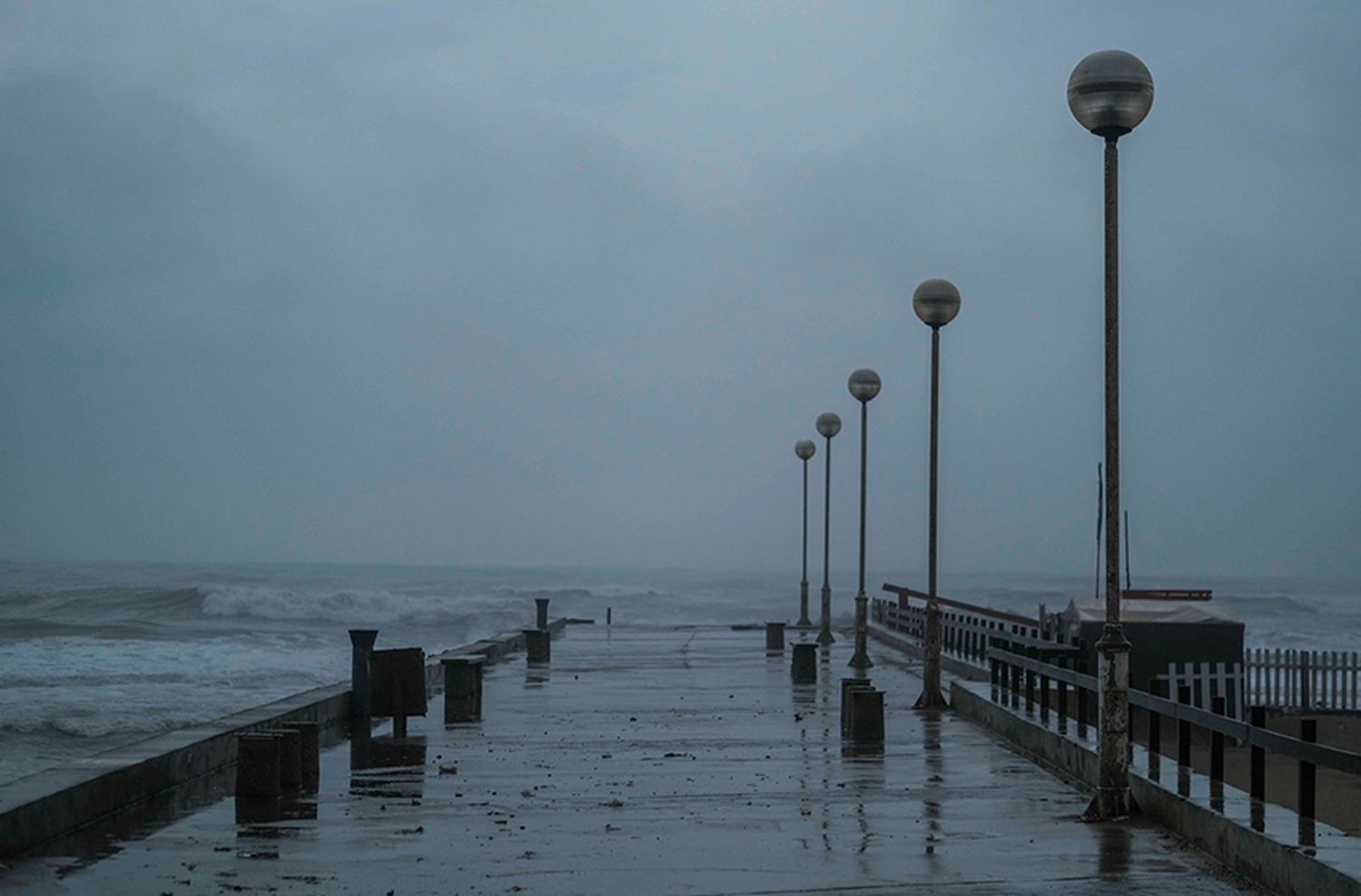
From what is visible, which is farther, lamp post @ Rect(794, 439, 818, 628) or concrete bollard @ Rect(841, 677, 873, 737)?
lamp post @ Rect(794, 439, 818, 628)

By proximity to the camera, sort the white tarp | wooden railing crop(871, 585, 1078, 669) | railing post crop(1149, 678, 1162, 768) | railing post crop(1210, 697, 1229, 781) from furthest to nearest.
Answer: wooden railing crop(871, 585, 1078, 669), the white tarp, railing post crop(1149, 678, 1162, 768), railing post crop(1210, 697, 1229, 781)

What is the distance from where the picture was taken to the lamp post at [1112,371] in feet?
39.7

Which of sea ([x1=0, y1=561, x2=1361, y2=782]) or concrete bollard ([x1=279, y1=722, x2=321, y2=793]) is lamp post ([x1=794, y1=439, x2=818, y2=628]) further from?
concrete bollard ([x1=279, y1=722, x2=321, y2=793])

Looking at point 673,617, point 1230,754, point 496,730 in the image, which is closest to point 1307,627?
point 673,617

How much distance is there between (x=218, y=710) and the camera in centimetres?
3328

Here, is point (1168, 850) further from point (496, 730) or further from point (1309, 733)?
point (496, 730)

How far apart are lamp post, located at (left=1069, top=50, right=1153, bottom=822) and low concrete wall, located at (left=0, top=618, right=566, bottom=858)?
267 inches

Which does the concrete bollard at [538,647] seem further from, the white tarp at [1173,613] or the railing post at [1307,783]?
the railing post at [1307,783]

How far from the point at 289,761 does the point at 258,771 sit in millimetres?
694

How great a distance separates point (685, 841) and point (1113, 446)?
4.25 meters

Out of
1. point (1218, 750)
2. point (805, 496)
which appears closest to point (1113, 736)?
point (1218, 750)

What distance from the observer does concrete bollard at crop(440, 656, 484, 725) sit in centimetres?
2008

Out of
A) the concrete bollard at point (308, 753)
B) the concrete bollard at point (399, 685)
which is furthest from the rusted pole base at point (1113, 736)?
the concrete bollard at point (399, 685)

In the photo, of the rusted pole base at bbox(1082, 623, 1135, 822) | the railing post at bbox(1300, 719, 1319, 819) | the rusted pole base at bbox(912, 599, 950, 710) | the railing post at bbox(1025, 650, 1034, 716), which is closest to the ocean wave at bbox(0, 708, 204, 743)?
the rusted pole base at bbox(912, 599, 950, 710)
